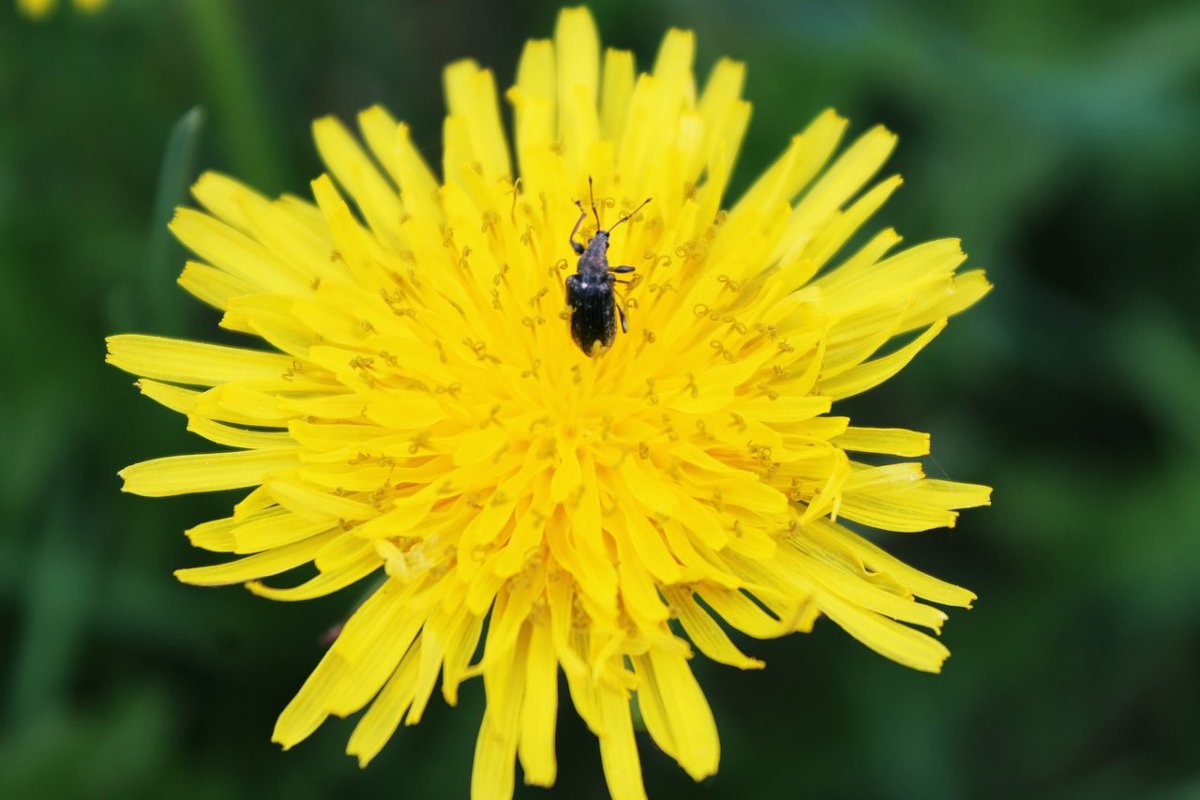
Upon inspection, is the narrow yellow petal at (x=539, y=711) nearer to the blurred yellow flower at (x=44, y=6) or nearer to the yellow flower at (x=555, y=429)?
the yellow flower at (x=555, y=429)

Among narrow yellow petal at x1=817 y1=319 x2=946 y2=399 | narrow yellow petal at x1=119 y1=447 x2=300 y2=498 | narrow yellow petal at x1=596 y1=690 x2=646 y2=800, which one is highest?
narrow yellow petal at x1=119 y1=447 x2=300 y2=498

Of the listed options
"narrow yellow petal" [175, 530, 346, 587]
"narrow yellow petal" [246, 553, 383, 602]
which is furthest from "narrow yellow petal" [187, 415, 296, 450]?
"narrow yellow petal" [246, 553, 383, 602]

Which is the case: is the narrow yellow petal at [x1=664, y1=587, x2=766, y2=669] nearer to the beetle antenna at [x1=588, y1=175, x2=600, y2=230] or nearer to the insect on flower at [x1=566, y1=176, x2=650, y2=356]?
the insect on flower at [x1=566, y1=176, x2=650, y2=356]

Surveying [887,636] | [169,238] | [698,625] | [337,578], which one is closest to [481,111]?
[169,238]

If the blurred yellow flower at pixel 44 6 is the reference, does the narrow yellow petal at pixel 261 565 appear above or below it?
below

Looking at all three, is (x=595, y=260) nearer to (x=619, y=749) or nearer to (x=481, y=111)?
(x=481, y=111)

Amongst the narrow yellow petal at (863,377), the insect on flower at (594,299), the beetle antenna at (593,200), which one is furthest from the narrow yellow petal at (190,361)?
the narrow yellow petal at (863,377)

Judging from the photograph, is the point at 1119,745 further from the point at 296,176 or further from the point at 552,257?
the point at 296,176
